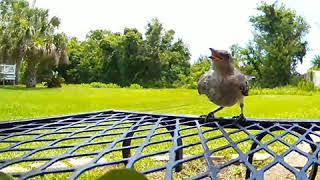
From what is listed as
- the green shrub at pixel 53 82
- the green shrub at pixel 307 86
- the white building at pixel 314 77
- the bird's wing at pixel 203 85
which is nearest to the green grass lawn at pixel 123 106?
the green shrub at pixel 53 82

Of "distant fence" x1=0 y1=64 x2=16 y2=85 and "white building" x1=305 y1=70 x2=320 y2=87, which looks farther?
"white building" x1=305 y1=70 x2=320 y2=87

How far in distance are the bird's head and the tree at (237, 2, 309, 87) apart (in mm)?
10553

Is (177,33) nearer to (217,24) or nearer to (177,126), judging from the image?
(217,24)

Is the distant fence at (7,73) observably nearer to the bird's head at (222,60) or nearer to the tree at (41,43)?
the tree at (41,43)

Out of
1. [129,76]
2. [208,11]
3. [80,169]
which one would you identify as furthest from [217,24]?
[80,169]

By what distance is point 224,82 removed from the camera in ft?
4.33

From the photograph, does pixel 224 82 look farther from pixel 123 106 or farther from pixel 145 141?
pixel 123 106

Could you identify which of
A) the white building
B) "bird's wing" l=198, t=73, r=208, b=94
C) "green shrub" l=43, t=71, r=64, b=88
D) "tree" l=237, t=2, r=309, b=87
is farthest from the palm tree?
"bird's wing" l=198, t=73, r=208, b=94

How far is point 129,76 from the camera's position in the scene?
42.4 feet

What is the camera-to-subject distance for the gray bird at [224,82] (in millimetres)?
1292

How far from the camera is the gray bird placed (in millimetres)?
1292

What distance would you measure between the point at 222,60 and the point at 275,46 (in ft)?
35.8

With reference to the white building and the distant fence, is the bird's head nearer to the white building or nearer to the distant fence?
the distant fence

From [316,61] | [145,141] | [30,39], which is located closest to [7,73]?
[30,39]
